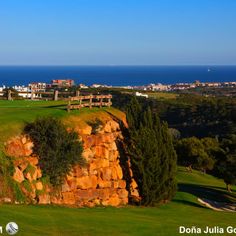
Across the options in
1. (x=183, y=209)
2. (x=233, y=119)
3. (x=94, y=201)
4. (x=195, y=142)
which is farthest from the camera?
(x=233, y=119)

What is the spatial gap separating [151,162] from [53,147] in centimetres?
626

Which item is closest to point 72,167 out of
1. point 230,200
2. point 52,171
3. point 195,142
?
point 52,171

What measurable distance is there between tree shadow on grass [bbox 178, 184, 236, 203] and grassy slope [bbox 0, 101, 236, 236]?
2.48m

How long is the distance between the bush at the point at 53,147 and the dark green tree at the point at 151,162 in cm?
447

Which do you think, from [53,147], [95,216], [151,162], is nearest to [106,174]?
[151,162]

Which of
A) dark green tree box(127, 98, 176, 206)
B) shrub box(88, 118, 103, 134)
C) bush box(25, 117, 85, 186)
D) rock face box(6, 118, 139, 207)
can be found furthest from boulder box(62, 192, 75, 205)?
dark green tree box(127, 98, 176, 206)

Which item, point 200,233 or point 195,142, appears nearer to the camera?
point 200,233

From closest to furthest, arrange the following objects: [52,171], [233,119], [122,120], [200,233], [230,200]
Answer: [200,233] → [52,171] → [122,120] → [230,200] → [233,119]

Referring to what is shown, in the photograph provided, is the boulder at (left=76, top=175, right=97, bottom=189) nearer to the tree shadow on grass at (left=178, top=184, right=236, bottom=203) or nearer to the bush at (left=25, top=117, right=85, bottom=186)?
the bush at (left=25, top=117, right=85, bottom=186)

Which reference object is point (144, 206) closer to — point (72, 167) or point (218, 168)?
point (72, 167)

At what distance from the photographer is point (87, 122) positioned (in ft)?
98.5

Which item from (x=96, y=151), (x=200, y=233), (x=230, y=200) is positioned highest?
(x=96, y=151)

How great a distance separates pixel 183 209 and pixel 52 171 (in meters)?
9.14

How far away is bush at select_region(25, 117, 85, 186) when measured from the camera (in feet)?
85.0
